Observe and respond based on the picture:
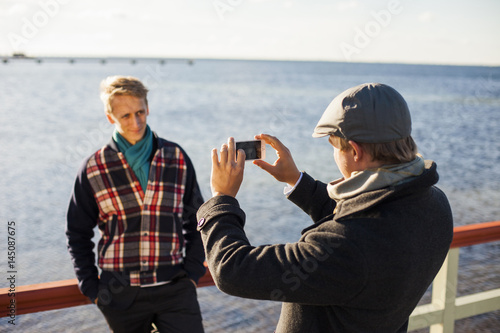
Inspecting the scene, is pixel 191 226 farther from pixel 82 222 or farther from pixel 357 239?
pixel 357 239

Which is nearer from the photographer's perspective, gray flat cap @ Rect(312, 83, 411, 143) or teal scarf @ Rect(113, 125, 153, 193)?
gray flat cap @ Rect(312, 83, 411, 143)

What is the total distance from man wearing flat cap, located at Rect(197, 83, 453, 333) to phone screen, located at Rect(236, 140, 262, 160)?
0.21m

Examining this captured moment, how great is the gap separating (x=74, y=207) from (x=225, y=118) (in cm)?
2798

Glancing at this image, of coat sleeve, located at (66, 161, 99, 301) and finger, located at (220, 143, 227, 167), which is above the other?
finger, located at (220, 143, 227, 167)

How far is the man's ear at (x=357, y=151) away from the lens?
131cm

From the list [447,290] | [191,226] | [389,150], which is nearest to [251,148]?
[389,150]

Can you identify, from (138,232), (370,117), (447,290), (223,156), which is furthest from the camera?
(447,290)

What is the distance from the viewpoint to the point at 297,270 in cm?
121

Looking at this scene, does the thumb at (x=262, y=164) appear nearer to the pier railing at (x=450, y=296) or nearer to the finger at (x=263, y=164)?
the finger at (x=263, y=164)

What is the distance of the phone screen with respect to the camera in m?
1.63

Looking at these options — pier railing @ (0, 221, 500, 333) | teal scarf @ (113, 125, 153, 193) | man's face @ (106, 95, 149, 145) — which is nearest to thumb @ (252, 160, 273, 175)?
pier railing @ (0, 221, 500, 333)

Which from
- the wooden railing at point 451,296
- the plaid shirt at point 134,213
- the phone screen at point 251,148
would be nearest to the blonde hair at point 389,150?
the phone screen at point 251,148

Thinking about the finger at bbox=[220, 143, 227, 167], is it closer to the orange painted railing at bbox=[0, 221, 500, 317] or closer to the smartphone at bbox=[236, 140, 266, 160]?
the smartphone at bbox=[236, 140, 266, 160]

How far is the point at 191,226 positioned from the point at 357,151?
5.38 feet
